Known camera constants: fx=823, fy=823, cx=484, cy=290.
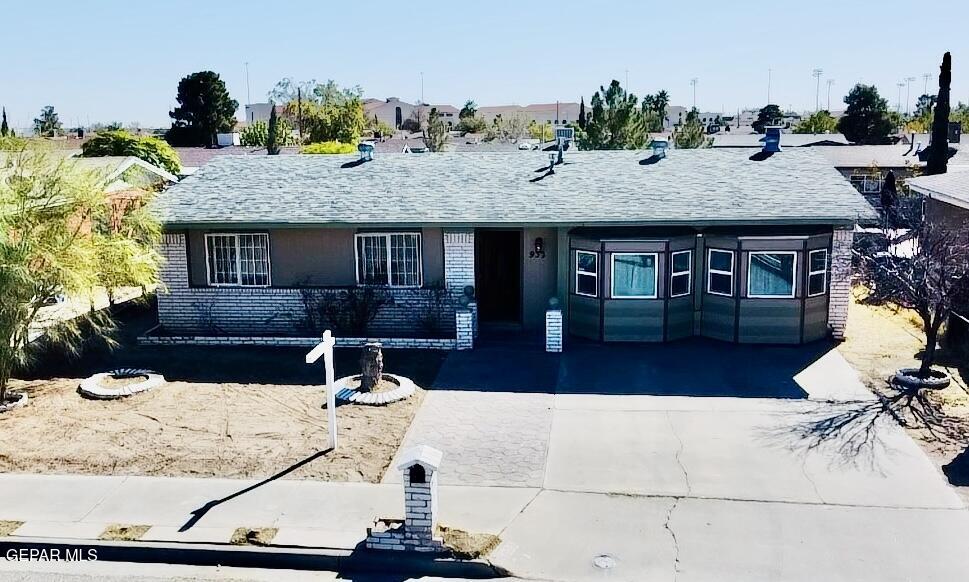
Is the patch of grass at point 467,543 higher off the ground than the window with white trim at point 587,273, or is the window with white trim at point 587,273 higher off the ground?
the window with white trim at point 587,273

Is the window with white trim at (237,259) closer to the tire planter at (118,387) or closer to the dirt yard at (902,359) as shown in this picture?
the tire planter at (118,387)

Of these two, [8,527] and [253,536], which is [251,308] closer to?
[8,527]

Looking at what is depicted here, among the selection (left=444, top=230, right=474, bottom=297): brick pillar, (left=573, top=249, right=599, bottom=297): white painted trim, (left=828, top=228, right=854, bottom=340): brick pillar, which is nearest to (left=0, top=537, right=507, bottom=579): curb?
(left=444, top=230, right=474, bottom=297): brick pillar

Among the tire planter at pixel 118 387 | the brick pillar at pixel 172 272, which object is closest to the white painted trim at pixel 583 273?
the tire planter at pixel 118 387

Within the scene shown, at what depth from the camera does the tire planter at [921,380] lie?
12562 millimetres

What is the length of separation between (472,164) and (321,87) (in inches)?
2415

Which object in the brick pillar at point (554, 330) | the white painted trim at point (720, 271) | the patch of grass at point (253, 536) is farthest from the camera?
the white painted trim at point (720, 271)

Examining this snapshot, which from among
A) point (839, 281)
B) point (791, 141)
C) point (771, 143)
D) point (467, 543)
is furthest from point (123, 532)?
point (791, 141)

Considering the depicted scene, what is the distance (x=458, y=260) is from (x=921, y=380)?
8.20 meters

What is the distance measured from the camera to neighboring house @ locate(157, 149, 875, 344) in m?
15.4

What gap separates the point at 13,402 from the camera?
41.6ft

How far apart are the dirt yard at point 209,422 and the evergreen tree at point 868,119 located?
6181cm

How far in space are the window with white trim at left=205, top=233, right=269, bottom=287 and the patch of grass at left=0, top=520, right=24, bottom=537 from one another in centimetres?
827

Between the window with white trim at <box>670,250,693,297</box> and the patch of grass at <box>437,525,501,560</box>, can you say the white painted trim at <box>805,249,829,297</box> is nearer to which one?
the window with white trim at <box>670,250,693,297</box>
